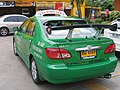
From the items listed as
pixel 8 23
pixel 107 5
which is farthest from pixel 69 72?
pixel 107 5

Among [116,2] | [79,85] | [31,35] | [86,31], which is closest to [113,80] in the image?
[79,85]

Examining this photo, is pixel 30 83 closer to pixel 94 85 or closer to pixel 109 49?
pixel 94 85

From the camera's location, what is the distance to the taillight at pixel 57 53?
4070 millimetres

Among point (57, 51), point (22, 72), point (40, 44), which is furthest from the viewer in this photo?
point (22, 72)

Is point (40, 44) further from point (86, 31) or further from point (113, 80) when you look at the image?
point (113, 80)

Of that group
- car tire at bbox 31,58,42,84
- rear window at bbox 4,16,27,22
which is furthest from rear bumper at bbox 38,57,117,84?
rear window at bbox 4,16,27,22

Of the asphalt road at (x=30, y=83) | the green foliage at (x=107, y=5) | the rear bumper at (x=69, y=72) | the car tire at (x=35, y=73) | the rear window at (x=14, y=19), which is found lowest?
the asphalt road at (x=30, y=83)

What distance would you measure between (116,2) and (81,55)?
877 inches

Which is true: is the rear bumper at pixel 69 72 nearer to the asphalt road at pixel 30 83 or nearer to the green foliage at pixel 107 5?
the asphalt road at pixel 30 83

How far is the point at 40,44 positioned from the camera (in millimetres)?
4453

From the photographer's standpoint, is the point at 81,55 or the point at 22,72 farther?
the point at 22,72

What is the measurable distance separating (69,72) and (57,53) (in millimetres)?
418

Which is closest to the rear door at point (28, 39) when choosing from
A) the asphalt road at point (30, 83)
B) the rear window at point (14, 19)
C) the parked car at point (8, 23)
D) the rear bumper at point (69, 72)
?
the asphalt road at point (30, 83)

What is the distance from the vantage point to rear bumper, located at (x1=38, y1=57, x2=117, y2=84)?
4.03 metres
